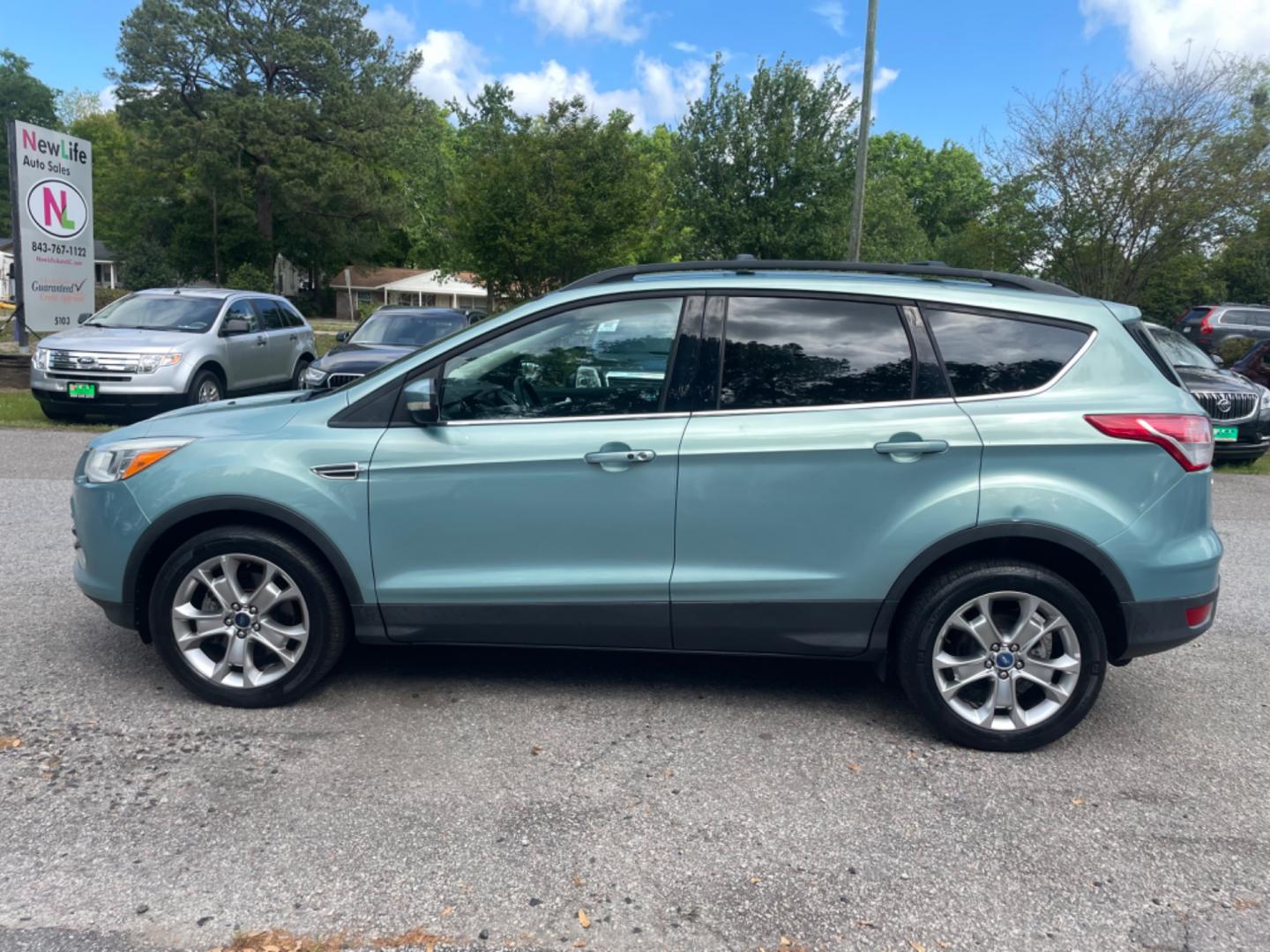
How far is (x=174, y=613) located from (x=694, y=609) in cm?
207

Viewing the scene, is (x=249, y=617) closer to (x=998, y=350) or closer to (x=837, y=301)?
(x=837, y=301)

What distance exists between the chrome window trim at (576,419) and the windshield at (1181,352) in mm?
9588

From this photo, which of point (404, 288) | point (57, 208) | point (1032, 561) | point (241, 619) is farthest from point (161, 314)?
point (404, 288)

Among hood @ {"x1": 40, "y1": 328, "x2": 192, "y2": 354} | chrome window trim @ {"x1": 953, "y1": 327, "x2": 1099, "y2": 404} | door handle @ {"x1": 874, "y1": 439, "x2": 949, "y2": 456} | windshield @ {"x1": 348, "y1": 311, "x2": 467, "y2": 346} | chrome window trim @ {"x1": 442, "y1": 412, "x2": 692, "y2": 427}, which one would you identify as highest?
windshield @ {"x1": 348, "y1": 311, "x2": 467, "y2": 346}

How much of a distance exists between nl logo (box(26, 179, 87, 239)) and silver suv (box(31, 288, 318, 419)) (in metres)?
4.34

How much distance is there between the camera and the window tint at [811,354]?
388cm

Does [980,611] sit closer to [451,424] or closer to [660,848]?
[660,848]

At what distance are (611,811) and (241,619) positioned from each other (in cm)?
171

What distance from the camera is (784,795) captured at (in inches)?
138

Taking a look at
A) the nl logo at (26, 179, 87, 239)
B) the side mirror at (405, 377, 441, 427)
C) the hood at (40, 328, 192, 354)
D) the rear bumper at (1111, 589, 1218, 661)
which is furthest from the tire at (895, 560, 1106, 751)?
the nl logo at (26, 179, 87, 239)

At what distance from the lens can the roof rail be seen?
4172 millimetres

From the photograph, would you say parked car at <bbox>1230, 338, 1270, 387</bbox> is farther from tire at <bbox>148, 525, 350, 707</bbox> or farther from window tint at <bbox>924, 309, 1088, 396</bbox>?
tire at <bbox>148, 525, 350, 707</bbox>

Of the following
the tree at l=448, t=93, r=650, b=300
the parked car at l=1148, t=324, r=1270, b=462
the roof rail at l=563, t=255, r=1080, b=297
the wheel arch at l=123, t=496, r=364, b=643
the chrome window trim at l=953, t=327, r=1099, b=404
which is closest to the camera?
the chrome window trim at l=953, t=327, r=1099, b=404

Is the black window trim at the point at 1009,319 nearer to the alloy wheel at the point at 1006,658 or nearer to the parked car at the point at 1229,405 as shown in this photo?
the alloy wheel at the point at 1006,658
